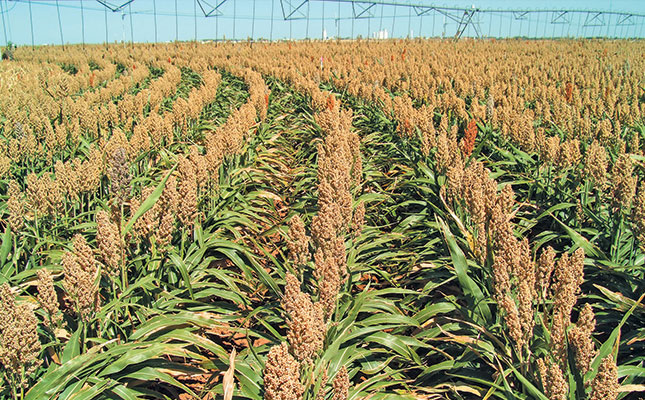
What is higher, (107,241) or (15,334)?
(107,241)

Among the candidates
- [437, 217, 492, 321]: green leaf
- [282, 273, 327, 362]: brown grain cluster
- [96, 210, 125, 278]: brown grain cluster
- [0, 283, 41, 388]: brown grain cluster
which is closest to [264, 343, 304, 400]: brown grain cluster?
[282, 273, 327, 362]: brown grain cluster

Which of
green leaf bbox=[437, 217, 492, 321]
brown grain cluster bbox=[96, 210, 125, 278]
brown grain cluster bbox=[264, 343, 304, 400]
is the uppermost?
brown grain cluster bbox=[96, 210, 125, 278]

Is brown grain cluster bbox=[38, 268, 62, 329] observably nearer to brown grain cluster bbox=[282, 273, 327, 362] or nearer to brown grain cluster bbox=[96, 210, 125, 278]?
brown grain cluster bbox=[96, 210, 125, 278]

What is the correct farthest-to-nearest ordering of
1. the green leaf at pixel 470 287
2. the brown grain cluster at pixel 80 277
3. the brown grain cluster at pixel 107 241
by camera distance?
1. the green leaf at pixel 470 287
2. the brown grain cluster at pixel 107 241
3. the brown grain cluster at pixel 80 277

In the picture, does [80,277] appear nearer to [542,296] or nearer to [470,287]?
[470,287]

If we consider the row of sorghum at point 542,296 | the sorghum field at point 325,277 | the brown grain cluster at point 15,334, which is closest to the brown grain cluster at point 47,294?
the sorghum field at point 325,277

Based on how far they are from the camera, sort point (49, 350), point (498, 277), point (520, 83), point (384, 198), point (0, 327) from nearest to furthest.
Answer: point (0, 327), point (498, 277), point (49, 350), point (384, 198), point (520, 83)

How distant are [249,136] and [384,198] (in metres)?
2.70

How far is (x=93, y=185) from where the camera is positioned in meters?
4.06

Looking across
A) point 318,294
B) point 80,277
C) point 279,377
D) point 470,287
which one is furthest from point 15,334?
point 470,287

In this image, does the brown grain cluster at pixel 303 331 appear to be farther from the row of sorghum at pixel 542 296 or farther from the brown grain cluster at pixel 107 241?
the brown grain cluster at pixel 107 241

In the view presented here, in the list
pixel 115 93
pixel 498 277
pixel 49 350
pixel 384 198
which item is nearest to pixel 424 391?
pixel 498 277

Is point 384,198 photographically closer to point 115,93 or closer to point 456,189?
point 456,189

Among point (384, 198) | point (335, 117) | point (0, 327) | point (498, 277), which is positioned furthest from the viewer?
point (335, 117)
